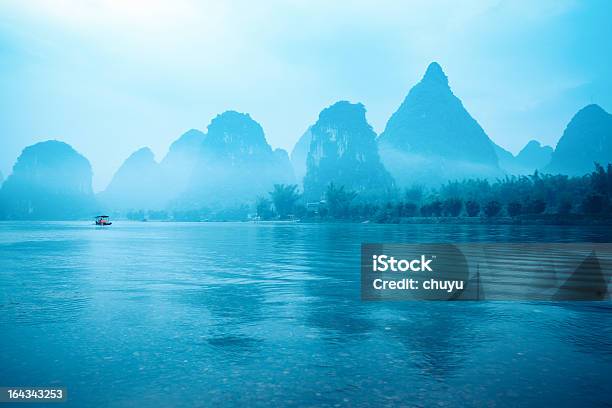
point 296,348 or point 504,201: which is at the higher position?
point 504,201

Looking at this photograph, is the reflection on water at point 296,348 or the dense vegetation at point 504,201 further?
the dense vegetation at point 504,201

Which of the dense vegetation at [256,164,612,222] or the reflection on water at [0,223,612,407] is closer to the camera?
the reflection on water at [0,223,612,407]

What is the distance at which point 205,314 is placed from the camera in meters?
11.4

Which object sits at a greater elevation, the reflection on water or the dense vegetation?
the dense vegetation

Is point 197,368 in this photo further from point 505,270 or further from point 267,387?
point 505,270

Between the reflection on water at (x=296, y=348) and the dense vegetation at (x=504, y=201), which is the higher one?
the dense vegetation at (x=504, y=201)

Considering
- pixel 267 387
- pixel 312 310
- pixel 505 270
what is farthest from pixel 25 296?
pixel 505 270

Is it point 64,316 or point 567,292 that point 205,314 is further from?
point 567,292

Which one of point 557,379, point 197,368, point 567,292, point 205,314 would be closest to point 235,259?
point 205,314

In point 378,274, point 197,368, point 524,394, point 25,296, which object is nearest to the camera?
point 524,394

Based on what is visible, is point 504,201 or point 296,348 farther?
point 504,201

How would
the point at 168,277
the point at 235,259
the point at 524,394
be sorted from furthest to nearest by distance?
the point at 235,259 → the point at 168,277 → the point at 524,394

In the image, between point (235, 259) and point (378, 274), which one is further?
point (235, 259)

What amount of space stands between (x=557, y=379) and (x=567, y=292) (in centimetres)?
913
